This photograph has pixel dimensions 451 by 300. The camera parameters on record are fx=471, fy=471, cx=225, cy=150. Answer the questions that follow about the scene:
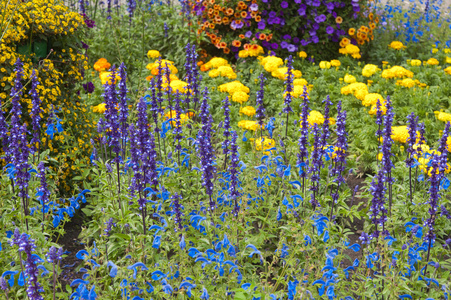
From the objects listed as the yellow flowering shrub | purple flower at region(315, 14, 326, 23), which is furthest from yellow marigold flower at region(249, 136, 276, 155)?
purple flower at region(315, 14, 326, 23)

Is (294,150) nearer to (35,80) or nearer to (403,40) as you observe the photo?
(35,80)

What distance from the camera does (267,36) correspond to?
301 inches

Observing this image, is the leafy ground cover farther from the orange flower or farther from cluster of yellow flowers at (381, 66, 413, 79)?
the orange flower

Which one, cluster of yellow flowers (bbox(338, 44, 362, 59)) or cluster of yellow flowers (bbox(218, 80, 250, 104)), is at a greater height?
cluster of yellow flowers (bbox(338, 44, 362, 59))

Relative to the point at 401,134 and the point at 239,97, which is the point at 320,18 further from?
the point at 401,134

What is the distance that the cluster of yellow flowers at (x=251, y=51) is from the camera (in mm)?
7455

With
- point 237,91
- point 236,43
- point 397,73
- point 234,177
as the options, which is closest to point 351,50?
point 397,73

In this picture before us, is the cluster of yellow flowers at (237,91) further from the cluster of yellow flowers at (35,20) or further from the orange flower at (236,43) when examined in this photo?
the cluster of yellow flowers at (35,20)

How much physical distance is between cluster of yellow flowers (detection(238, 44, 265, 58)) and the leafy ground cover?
0.13 feet

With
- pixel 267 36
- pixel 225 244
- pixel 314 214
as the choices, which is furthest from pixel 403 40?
pixel 225 244

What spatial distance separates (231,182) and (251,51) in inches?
177

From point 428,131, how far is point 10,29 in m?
4.59

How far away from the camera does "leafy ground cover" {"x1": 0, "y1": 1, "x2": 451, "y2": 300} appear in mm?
2900

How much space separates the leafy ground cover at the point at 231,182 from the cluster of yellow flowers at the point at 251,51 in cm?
4
